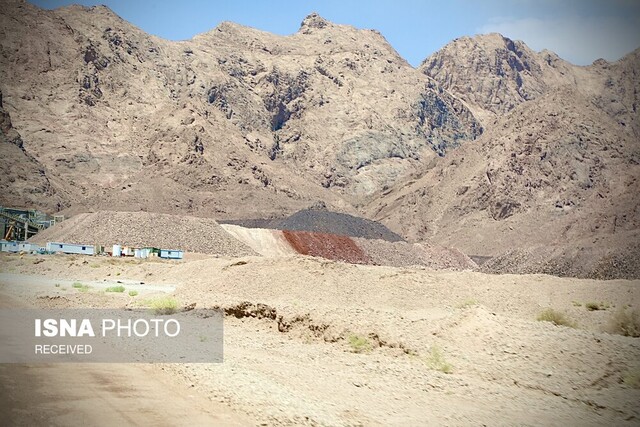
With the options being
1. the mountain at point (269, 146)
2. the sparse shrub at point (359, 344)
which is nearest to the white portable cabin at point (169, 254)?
the sparse shrub at point (359, 344)

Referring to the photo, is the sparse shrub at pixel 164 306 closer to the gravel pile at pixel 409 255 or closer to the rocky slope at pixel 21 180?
the gravel pile at pixel 409 255

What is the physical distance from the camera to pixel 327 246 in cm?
7506

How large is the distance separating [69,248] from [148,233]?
9.89 m

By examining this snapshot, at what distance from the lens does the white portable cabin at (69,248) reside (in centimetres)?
→ 5791

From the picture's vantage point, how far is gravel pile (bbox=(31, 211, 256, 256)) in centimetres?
6625

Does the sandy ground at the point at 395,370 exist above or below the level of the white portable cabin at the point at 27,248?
below

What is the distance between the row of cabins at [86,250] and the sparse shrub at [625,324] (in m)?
43.1

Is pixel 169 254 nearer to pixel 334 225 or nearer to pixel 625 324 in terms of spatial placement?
pixel 334 225

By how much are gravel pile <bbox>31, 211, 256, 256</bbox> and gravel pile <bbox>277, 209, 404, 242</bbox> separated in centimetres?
2285

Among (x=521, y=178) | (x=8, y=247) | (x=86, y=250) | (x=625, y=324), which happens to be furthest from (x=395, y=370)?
(x=521, y=178)

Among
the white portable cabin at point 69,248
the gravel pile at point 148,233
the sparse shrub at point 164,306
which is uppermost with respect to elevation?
the gravel pile at point 148,233

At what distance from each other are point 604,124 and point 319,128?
73069mm

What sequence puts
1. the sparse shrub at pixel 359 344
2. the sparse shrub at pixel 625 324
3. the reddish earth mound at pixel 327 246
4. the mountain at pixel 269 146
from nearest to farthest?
1. the sparse shrub at pixel 359 344
2. the sparse shrub at pixel 625 324
3. the reddish earth mound at pixel 327 246
4. the mountain at pixel 269 146

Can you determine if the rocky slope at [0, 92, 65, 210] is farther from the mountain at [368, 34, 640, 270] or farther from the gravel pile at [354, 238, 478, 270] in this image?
the mountain at [368, 34, 640, 270]
